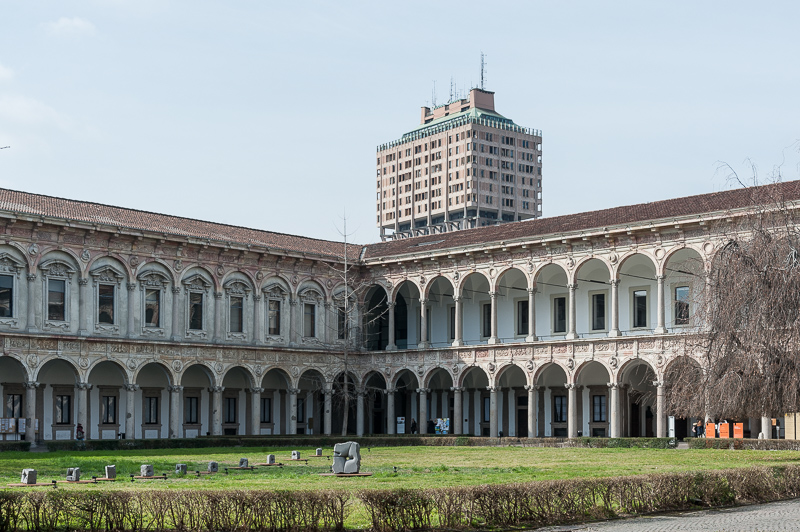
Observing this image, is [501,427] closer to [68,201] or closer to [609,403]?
[609,403]

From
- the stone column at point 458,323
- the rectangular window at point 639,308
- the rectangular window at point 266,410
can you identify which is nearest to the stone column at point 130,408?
the rectangular window at point 266,410

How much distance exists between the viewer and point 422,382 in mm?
51875

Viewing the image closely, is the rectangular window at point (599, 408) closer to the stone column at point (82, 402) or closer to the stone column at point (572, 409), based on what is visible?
the stone column at point (572, 409)

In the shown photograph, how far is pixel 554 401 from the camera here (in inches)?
2008

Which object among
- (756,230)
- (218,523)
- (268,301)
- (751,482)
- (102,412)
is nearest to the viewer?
(218,523)

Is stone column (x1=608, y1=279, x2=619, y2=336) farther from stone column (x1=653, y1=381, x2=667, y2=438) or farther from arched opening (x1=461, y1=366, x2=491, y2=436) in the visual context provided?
arched opening (x1=461, y1=366, x2=491, y2=436)

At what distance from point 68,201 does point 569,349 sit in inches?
873

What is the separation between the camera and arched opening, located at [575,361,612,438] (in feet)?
160

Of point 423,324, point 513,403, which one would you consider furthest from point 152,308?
point 513,403

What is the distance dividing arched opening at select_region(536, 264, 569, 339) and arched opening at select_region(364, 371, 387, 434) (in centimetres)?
846

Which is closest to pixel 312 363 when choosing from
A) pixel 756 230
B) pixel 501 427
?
pixel 501 427

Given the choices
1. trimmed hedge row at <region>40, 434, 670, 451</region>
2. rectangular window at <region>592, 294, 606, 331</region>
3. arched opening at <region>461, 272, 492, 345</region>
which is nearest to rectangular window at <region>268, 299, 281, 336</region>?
trimmed hedge row at <region>40, 434, 670, 451</region>

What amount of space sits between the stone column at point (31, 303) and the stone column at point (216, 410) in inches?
344

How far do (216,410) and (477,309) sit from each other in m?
13.4
